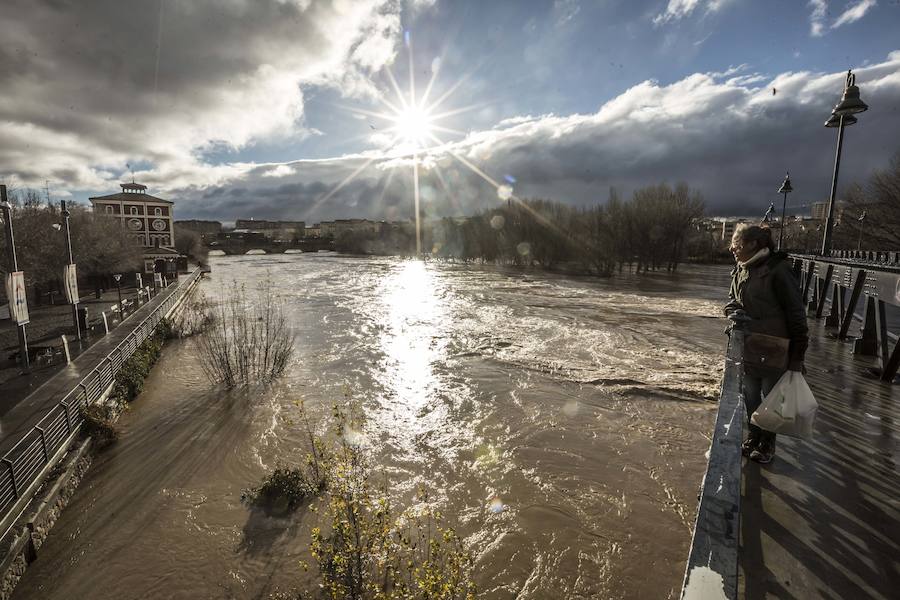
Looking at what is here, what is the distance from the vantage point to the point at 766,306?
141 inches

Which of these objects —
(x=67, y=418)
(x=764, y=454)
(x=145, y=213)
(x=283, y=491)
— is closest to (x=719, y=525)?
(x=764, y=454)

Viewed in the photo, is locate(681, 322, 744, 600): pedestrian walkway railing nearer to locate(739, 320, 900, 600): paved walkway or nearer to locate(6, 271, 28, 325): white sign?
locate(739, 320, 900, 600): paved walkway

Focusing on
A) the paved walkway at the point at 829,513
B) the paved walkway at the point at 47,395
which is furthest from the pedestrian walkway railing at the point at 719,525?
the paved walkway at the point at 47,395

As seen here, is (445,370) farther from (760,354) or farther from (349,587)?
(760,354)

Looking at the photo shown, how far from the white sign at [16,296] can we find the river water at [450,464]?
314cm

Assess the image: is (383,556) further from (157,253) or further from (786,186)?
(157,253)

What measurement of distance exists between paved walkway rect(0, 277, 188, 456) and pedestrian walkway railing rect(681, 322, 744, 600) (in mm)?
8323

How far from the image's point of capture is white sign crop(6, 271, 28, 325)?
383 inches

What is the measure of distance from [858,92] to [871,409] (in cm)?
809

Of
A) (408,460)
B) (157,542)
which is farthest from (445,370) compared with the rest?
(157,542)

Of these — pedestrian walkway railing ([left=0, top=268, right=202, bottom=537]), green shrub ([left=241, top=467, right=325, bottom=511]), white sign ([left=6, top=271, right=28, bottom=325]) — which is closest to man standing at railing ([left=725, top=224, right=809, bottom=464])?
green shrub ([left=241, top=467, right=325, bottom=511])

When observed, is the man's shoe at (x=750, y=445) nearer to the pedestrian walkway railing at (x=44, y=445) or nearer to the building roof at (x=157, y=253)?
the pedestrian walkway railing at (x=44, y=445)

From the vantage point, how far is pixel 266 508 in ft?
19.6

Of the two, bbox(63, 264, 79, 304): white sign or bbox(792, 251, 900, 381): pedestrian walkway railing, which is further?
bbox(63, 264, 79, 304): white sign
